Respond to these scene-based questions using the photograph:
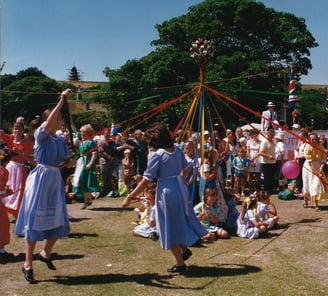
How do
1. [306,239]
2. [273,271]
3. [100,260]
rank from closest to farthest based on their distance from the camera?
[273,271], [100,260], [306,239]

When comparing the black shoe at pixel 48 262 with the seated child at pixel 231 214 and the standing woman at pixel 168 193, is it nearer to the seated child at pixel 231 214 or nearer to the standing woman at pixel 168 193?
the standing woman at pixel 168 193

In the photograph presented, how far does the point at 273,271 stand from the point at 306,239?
5.70ft

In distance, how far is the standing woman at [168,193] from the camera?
5125 millimetres

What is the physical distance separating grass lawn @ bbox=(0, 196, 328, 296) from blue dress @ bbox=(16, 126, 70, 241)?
0.57m

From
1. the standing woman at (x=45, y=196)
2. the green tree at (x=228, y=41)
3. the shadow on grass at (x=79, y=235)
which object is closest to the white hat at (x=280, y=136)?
the shadow on grass at (x=79, y=235)

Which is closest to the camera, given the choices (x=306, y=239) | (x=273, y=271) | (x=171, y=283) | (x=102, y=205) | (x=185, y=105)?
(x=171, y=283)

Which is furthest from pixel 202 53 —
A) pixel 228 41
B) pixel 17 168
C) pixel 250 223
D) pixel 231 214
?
pixel 228 41

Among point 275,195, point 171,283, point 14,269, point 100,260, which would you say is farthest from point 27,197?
point 275,195

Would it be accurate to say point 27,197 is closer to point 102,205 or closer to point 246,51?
point 102,205

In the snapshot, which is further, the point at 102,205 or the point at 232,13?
the point at 232,13

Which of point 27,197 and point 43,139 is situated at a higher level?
point 43,139

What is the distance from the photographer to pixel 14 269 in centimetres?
549

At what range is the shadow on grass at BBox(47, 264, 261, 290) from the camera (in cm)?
500

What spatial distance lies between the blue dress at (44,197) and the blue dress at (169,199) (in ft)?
3.36
